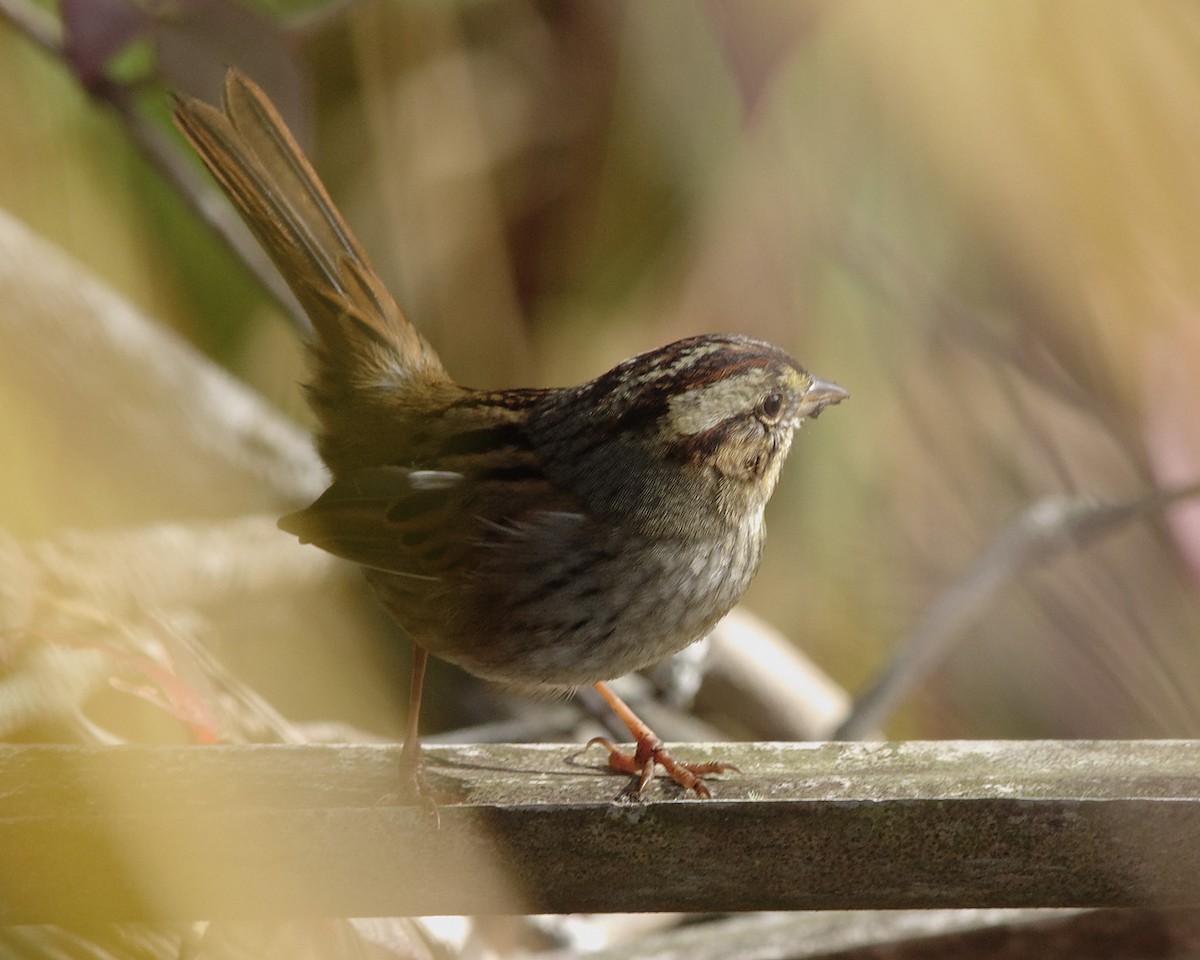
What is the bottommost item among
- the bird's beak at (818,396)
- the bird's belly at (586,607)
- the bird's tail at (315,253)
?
the bird's belly at (586,607)

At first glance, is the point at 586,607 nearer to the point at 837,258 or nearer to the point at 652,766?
the point at 652,766

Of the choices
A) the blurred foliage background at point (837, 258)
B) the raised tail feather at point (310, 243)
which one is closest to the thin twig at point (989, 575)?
the blurred foliage background at point (837, 258)

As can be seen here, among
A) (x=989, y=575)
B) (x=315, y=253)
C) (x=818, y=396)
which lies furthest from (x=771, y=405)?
(x=989, y=575)

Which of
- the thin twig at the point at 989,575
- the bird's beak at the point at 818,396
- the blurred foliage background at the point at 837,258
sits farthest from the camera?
the blurred foliage background at the point at 837,258

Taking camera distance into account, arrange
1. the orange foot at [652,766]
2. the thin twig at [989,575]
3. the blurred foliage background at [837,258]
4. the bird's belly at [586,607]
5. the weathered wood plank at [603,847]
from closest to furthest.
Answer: the weathered wood plank at [603,847]
the orange foot at [652,766]
the bird's belly at [586,607]
the thin twig at [989,575]
the blurred foliage background at [837,258]

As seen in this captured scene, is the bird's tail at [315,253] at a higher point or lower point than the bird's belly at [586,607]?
higher

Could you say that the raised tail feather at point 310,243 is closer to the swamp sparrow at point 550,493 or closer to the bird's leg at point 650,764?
the swamp sparrow at point 550,493

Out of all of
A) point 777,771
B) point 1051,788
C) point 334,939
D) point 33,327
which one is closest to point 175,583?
point 33,327

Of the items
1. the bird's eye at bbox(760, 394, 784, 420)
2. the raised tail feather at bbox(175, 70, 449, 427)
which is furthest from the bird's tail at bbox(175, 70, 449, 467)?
the bird's eye at bbox(760, 394, 784, 420)

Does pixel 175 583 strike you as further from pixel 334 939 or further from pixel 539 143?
pixel 539 143
